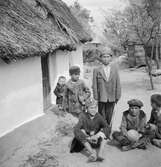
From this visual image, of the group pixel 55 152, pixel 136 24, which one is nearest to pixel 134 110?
pixel 55 152

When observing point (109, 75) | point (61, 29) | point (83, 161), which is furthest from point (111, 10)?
point (83, 161)

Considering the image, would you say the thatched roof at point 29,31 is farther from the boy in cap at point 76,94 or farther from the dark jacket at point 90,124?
the dark jacket at point 90,124

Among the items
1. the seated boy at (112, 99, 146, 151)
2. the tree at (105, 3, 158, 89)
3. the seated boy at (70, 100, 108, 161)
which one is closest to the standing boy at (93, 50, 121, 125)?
the seated boy at (112, 99, 146, 151)

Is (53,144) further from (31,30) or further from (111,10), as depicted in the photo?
(111,10)

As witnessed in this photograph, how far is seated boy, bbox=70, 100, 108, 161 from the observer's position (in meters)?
4.55

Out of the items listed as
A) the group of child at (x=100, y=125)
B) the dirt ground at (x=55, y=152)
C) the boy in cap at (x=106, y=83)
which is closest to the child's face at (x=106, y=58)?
the boy in cap at (x=106, y=83)

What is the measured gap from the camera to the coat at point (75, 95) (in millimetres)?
Answer: 5586

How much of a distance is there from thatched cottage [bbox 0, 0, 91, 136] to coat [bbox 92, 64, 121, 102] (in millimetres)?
1252

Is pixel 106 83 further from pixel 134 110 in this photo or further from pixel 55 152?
pixel 55 152

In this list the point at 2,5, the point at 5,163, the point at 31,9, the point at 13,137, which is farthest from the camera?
the point at 31,9

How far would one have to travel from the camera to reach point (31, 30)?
6102mm

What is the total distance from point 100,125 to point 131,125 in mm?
670

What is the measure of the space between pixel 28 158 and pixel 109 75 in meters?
1.92

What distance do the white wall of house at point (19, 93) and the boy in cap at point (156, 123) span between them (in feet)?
7.46
